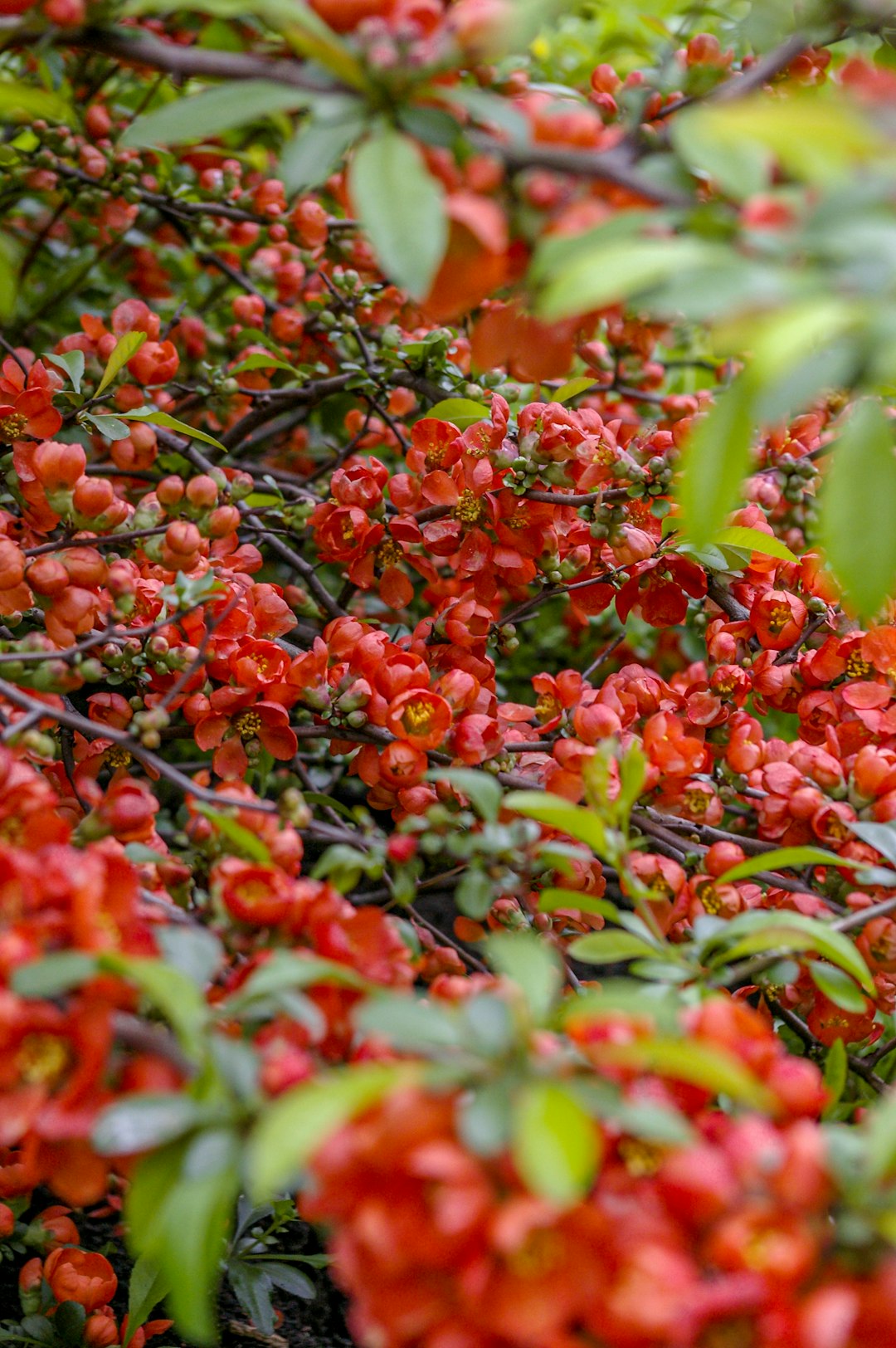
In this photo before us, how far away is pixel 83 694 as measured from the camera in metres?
1.18

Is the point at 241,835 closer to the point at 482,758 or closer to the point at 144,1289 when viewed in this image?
the point at 482,758

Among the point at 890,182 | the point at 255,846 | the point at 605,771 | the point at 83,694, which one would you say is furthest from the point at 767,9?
the point at 83,694

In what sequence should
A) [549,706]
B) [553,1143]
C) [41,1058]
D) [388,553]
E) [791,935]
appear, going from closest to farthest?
[553,1143] → [41,1058] → [791,935] → [549,706] → [388,553]

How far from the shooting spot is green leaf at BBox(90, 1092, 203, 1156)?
0.55m

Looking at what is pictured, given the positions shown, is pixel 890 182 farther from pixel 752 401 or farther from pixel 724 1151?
pixel 724 1151

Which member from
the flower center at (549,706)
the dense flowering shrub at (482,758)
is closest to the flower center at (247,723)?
the dense flowering shrub at (482,758)

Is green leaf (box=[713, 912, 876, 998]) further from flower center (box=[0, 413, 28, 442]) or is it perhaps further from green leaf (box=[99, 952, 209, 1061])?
flower center (box=[0, 413, 28, 442])

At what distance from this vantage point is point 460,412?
1.29 metres

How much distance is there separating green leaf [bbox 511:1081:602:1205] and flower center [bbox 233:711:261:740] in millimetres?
609

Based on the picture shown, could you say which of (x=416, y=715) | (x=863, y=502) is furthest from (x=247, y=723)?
(x=863, y=502)

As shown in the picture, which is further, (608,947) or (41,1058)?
(608,947)

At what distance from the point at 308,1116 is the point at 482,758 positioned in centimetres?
57

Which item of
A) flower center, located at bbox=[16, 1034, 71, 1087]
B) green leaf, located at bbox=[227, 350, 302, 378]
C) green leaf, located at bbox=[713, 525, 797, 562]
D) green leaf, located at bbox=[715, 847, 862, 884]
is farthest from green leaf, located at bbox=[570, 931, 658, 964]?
green leaf, located at bbox=[227, 350, 302, 378]

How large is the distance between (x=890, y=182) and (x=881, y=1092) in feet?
2.40
